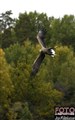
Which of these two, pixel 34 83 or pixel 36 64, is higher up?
pixel 36 64

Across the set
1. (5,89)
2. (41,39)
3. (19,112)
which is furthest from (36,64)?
(5,89)

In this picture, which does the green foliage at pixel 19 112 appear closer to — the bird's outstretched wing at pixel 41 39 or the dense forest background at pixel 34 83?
the dense forest background at pixel 34 83

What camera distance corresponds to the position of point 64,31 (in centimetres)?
10344

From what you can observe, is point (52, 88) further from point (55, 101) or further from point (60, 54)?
point (60, 54)

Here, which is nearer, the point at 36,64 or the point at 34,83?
the point at 36,64

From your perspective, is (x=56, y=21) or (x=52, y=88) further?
(x=56, y=21)

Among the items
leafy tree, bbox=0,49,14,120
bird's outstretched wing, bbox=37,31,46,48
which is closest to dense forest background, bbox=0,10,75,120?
leafy tree, bbox=0,49,14,120

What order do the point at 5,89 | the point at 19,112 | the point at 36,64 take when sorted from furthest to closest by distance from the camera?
1. the point at 5,89
2. the point at 19,112
3. the point at 36,64

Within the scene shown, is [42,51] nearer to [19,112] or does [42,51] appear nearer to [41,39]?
[41,39]

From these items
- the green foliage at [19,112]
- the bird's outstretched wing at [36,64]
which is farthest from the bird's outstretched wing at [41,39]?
the green foliage at [19,112]

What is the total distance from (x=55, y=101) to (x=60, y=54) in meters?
10.6

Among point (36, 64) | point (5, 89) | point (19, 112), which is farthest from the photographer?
point (5, 89)

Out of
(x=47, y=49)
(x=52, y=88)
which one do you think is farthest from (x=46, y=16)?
(x=47, y=49)

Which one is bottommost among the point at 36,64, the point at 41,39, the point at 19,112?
the point at 19,112
